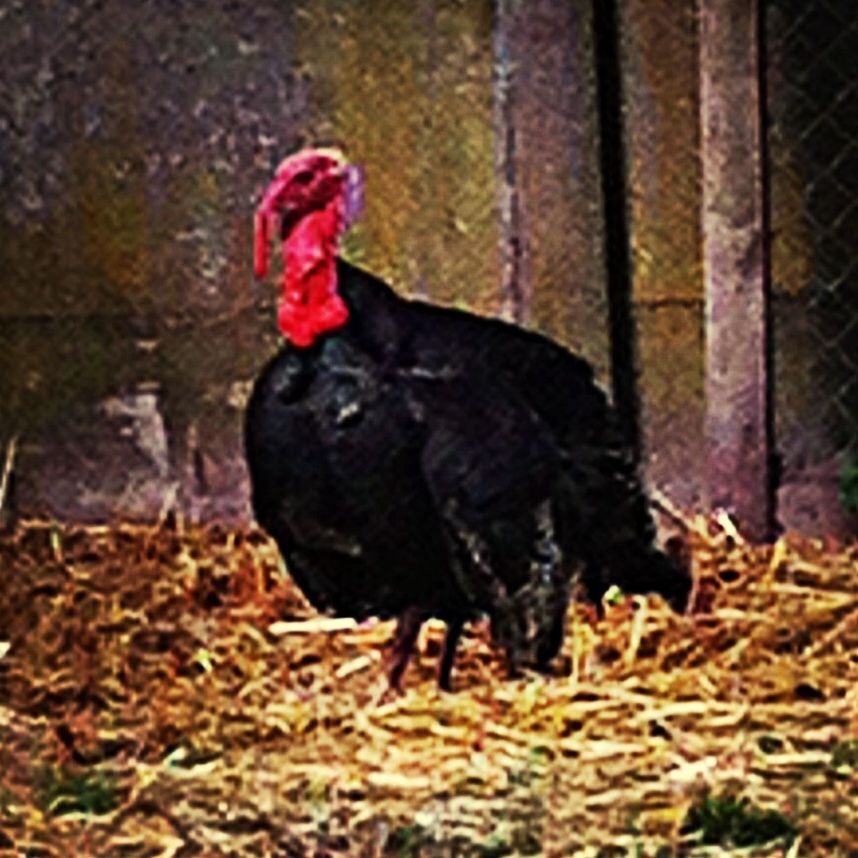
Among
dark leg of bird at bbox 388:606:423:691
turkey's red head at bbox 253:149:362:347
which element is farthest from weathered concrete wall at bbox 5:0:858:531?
dark leg of bird at bbox 388:606:423:691

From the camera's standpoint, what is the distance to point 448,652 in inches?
133

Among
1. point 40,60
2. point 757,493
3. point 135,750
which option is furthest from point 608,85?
point 135,750

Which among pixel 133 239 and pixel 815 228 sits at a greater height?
pixel 815 228

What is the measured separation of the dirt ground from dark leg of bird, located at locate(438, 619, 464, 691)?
0.07ft

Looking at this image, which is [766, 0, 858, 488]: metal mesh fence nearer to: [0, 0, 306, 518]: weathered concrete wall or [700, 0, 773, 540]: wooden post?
[700, 0, 773, 540]: wooden post

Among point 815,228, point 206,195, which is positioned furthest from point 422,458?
point 815,228

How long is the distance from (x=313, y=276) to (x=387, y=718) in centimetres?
65

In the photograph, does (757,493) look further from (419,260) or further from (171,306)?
(171,306)

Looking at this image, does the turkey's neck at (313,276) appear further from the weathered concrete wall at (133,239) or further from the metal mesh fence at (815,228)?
the metal mesh fence at (815,228)

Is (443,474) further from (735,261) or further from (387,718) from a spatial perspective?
(735,261)

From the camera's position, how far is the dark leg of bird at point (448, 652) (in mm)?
3385

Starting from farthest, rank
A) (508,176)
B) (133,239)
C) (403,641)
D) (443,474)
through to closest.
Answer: (133,239), (508,176), (403,641), (443,474)

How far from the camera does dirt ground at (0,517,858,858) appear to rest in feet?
9.81

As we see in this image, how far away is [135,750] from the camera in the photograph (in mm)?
3283
